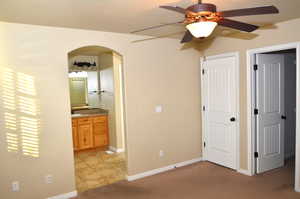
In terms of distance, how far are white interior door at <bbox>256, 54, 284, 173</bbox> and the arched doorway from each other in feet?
8.81

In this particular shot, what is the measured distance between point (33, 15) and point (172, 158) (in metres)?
3.26

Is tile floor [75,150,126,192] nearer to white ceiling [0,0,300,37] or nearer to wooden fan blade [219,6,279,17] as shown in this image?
white ceiling [0,0,300,37]

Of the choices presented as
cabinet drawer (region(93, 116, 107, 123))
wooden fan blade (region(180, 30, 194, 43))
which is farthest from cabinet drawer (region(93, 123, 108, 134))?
wooden fan blade (region(180, 30, 194, 43))

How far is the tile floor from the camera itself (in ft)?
12.5

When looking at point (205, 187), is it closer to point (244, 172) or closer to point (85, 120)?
point (244, 172)

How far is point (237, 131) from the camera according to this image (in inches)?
156

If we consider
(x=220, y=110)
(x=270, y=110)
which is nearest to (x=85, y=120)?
(x=220, y=110)

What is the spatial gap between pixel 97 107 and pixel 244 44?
4181 mm

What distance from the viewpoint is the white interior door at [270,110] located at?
383 centimetres

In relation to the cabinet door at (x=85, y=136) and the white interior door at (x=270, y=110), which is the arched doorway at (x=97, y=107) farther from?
the white interior door at (x=270, y=110)

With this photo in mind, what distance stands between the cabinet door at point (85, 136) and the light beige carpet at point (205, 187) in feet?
7.21

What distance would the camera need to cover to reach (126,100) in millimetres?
3740

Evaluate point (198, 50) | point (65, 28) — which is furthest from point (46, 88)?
point (198, 50)

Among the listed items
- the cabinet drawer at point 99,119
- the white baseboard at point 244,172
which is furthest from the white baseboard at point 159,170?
the cabinet drawer at point 99,119
